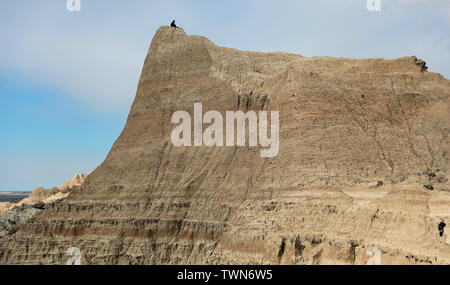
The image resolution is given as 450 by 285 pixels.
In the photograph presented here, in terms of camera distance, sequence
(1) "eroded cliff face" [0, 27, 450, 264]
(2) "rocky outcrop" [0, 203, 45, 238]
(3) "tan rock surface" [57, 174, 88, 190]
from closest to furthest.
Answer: (1) "eroded cliff face" [0, 27, 450, 264] < (2) "rocky outcrop" [0, 203, 45, 238] < (3) "tan rock surface" [57, 174, 88, 190]

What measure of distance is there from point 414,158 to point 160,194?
2171 centimetres

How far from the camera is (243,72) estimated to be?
56406 mm

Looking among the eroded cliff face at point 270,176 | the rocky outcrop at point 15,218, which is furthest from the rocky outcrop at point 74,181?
the eroded cliff face at point 270,176

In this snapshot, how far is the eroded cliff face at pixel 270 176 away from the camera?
3825 centimetres

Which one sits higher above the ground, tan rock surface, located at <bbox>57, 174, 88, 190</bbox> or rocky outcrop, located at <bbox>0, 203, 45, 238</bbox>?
tan rock surface, located at <bbox>57, 174, 88, 190</bbox>

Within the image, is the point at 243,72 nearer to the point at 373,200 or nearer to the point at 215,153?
the point at 215,153

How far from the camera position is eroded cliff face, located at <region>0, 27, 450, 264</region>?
3825 centimetres

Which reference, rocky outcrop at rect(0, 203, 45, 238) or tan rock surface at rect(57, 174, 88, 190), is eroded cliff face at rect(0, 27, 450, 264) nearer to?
rocky outcrop at rect(0, 203, 45, 238)

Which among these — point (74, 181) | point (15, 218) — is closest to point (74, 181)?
point (74, 181)

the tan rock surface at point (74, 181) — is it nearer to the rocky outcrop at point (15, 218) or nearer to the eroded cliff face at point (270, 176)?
the rocky outcrop at point (15, 218)

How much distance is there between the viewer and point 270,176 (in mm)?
46906

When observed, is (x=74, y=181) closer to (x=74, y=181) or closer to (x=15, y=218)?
(x=74, y=181)

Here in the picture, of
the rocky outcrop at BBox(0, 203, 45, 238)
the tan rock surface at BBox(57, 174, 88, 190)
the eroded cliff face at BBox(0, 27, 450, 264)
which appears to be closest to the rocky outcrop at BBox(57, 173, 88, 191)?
the tan rock surface at BBox(57, 174, 88, 190)

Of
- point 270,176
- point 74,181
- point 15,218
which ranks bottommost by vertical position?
point 15,218
